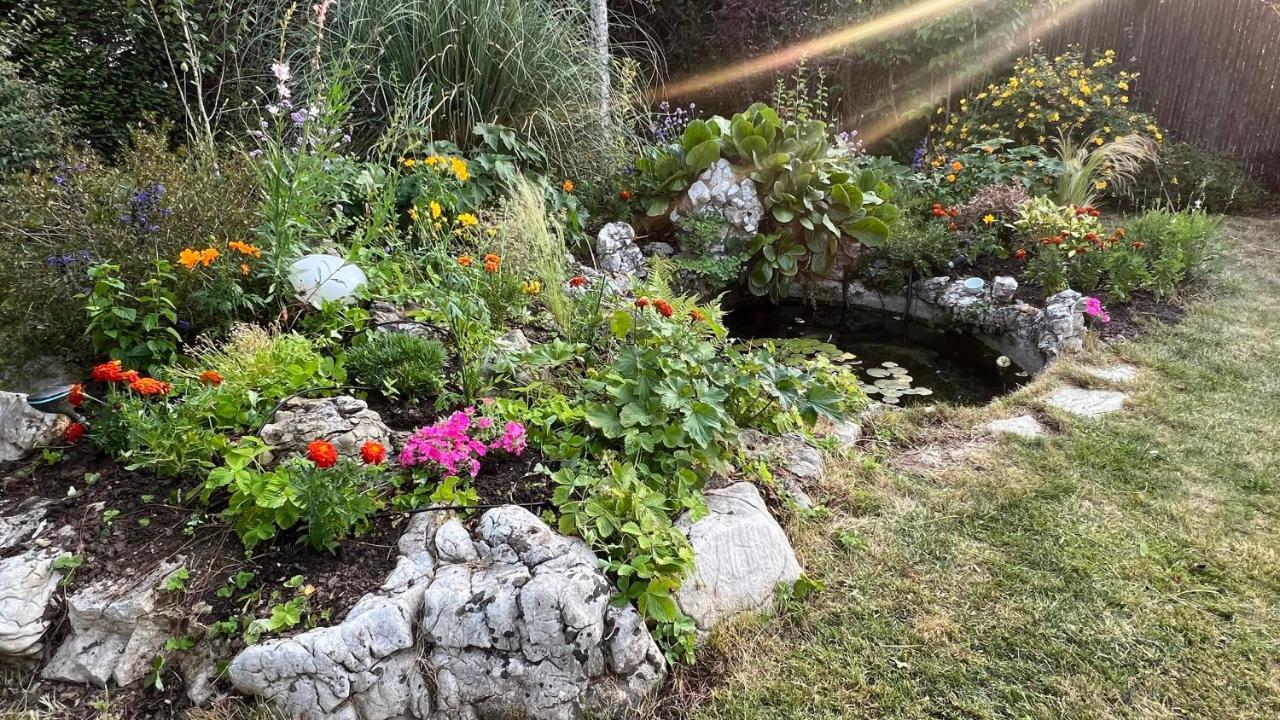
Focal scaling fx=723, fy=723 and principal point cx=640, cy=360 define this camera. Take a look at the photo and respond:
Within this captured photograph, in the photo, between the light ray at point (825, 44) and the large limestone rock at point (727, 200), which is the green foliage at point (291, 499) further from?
the light ray at point (825, 44)

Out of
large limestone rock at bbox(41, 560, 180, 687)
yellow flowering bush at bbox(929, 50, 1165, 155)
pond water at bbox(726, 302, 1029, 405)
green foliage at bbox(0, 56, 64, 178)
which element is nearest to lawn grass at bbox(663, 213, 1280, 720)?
pond water at bbox(726, 302, 1029, 405)

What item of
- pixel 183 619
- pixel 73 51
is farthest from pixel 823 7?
pixel 183 619

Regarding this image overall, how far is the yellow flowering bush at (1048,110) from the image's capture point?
20.6 ft

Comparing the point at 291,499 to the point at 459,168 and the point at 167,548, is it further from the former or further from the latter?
the point at 459,168

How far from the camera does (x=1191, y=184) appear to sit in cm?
661

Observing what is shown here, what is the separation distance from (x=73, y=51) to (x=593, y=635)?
15.9ft

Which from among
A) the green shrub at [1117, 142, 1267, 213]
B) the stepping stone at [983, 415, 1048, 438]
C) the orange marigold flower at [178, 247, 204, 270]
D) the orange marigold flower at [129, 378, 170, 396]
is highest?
the orange marigold flower at [178, 247, 204, 270]

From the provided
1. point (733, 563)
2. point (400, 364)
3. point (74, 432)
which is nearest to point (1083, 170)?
point (733, 563)

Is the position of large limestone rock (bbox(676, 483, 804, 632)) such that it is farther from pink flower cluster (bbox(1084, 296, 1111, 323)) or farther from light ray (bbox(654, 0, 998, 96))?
light ray (bbox(654, 0, 998, 96))

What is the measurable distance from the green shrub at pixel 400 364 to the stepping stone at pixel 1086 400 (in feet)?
8.51

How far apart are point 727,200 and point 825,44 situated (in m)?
4.19

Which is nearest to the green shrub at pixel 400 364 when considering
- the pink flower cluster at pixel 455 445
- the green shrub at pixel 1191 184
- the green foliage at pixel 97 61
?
the pink flower cluster at pixel 455 445

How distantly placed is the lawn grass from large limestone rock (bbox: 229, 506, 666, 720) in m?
0.22

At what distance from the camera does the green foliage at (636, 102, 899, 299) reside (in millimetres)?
4461
